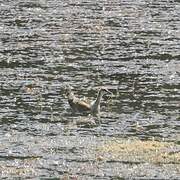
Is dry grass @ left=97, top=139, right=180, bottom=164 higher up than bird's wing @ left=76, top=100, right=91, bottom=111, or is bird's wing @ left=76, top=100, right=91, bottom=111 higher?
dry grass @ left=97, top=139, right=180, bottom=164

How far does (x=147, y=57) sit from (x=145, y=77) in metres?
3.15

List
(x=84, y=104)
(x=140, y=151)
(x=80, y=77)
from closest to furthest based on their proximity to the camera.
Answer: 1. (x=140, y=151)
2. (x=84, y=104)
3. (x=80, y=77)

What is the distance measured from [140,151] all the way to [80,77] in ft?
25.3

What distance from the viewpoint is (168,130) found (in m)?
17.6

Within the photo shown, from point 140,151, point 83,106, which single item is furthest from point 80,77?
point 140,151

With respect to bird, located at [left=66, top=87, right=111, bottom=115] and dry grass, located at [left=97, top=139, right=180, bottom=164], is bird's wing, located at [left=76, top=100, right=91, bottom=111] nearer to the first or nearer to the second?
bird, located at [left=66, top=87, right=111, bottom=115]

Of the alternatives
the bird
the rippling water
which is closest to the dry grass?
the rippling water

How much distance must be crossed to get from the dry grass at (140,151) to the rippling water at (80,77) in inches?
15.0

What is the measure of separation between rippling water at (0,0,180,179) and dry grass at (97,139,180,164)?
0.38 meters

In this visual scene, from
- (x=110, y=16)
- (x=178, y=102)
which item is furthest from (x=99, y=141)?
(x=110, y=16)

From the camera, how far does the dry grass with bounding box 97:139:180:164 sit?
15367 millimetres

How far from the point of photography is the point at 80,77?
23.4 metres

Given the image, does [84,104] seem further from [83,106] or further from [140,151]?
[140,151]

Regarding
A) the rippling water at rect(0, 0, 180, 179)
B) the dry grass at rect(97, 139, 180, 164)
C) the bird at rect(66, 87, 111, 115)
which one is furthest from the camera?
the bird at rect(66, 87, 111, 115)
